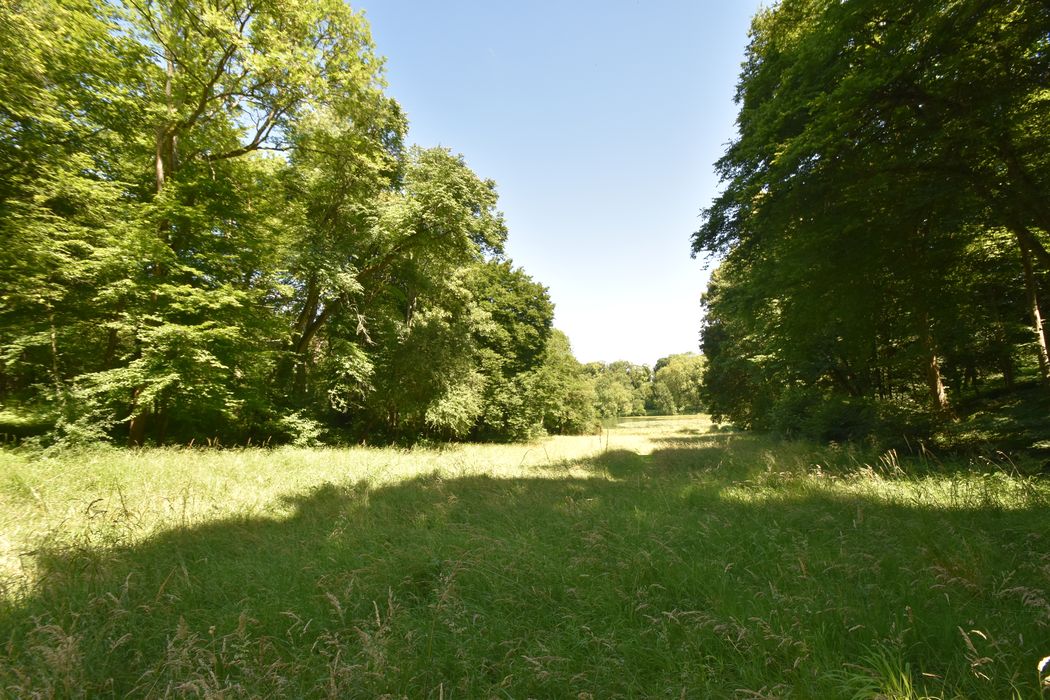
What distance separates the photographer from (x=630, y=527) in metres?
4.71

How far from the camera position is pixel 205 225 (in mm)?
12203

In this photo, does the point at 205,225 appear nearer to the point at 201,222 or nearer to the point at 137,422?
the point at 201,222

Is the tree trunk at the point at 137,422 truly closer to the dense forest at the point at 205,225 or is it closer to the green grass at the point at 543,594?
the dense forest at the point at 205,225

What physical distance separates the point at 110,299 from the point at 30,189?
2.93 metres

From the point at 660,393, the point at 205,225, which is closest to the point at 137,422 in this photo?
the point at 205,225

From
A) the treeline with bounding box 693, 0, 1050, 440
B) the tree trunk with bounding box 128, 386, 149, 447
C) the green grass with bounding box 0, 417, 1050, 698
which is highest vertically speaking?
the treeline with bounding box 693, 0, 1050, 440

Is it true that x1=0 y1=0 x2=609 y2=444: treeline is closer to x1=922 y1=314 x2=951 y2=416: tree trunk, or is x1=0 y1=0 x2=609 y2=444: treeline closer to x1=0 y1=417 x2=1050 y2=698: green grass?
x1=0 y1=417 x2=1050 y2=698: green grass

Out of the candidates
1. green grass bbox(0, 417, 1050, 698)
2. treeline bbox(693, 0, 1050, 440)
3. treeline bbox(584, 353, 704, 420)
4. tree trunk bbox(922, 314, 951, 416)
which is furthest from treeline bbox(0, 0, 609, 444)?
treeline bbox(584, 353, 704, 420)

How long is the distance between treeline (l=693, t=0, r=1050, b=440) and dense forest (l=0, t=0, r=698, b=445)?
11.0 meters

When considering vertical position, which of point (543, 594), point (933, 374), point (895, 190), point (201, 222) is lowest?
point (543, 594)

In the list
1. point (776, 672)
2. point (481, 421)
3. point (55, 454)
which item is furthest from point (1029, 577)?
point (481, 421)

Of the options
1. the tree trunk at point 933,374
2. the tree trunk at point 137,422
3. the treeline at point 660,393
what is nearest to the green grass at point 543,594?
the tree trunk at point 137,422

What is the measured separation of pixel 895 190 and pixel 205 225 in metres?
17.7

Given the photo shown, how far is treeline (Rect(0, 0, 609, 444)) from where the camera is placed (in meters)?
10.2
